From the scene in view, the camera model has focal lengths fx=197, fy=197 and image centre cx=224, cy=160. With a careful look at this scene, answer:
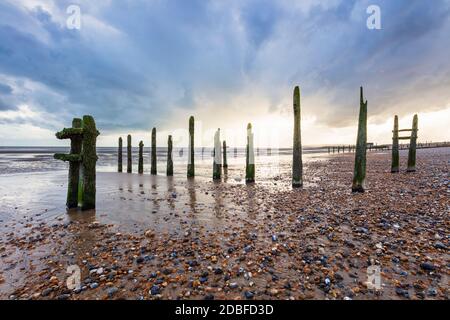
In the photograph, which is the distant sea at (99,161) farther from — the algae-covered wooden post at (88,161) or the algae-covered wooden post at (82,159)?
the algae-covered wooden post at (88,161)

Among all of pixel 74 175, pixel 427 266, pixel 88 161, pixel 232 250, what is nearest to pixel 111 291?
pixel 232 250

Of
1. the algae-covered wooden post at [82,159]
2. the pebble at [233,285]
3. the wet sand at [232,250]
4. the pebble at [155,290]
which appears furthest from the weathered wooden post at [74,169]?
the pebble at [233,285]

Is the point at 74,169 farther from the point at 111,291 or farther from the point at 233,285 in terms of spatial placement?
the point at 233,285

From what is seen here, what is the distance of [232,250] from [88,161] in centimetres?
586

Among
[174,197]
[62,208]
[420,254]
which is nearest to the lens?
[420,254]

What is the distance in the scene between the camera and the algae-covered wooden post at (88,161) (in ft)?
21.9

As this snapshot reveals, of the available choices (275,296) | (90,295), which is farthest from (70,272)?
(275,296)

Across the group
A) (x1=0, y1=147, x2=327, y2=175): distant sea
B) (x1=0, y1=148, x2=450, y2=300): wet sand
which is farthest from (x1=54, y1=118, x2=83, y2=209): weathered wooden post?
(x1=0, y1=147, x2=327, y2=175): distant sea

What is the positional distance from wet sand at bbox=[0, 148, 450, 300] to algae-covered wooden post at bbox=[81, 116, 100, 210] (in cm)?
48

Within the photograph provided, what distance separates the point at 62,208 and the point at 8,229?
70.5 inches

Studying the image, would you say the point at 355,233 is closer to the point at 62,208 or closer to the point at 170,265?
A: the point at 170,265

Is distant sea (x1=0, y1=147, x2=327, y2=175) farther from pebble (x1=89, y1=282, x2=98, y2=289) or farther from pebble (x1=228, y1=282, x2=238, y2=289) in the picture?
pebble (x1=228, y1=282, x2=238, y2=289)

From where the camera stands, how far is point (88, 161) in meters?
6.73
